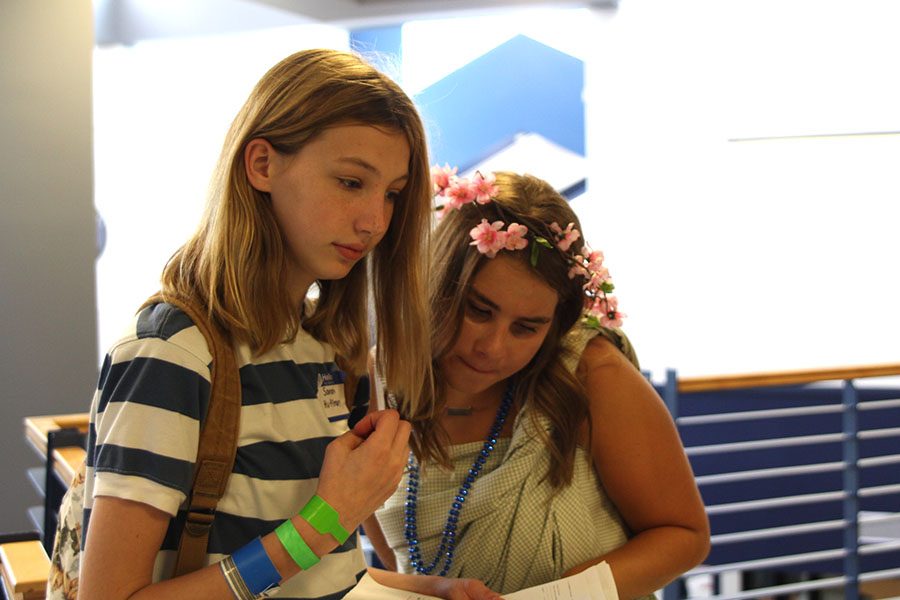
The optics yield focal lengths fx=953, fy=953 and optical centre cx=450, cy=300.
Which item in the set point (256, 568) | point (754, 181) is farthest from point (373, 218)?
point (754, 181)

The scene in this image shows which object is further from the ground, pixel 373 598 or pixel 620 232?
pixel 620 232

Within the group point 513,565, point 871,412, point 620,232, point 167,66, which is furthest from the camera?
point 167,66

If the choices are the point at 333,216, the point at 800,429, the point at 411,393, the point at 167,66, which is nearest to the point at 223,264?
the point at 333,216

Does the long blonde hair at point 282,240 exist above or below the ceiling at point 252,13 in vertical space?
below

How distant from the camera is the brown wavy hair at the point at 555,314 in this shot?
1.60 metres

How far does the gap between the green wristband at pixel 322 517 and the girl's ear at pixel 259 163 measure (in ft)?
1.24

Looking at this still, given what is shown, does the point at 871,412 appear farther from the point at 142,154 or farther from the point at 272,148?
the point at 142,154

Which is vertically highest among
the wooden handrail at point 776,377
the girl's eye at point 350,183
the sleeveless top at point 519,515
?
the girl's eye at point 350,183

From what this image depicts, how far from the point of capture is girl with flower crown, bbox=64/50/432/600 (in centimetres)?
97

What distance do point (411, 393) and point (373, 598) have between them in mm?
291

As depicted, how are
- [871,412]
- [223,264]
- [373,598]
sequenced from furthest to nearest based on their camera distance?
1. [871,412]
2. [373,598]
3. [223,264]

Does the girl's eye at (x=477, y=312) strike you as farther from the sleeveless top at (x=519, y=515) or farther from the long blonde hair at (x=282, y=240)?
the long blonde hair at (x=282, y=240)

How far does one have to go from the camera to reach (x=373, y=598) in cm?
132

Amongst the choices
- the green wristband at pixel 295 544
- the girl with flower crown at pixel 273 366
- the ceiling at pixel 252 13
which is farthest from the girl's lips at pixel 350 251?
the ceiling at pixel 252 13
